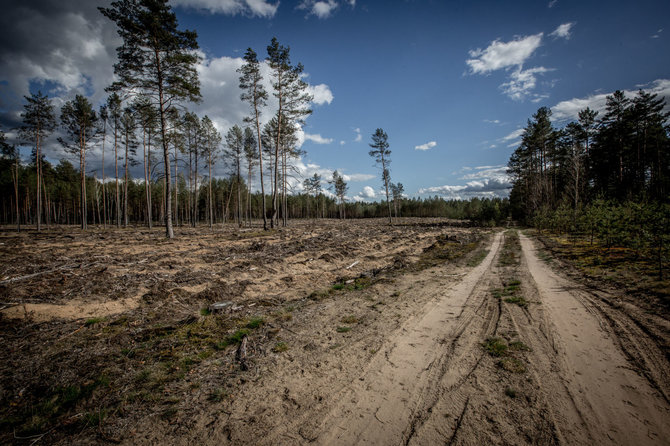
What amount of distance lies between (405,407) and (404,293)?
464cm

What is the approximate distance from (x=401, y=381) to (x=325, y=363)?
4.19ft

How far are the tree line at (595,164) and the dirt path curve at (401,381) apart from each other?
13073 mm

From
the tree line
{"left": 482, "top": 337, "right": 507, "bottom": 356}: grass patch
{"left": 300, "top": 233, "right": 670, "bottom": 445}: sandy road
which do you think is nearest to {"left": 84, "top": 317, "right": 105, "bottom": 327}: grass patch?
{"left": 300, "top": 233, "right": 670, "bottom": 445}: sandy road

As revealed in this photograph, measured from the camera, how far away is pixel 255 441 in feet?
8.44

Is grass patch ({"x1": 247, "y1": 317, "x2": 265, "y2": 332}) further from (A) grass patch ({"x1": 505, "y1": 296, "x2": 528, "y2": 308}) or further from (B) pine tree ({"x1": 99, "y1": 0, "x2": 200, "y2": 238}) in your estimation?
(B) pine tree ({"x1": 99, "y1": 0, "x2": 200, "y2": 238})

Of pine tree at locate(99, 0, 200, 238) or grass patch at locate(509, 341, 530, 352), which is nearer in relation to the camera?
grass patch at locate(509, 341, 530, 352)

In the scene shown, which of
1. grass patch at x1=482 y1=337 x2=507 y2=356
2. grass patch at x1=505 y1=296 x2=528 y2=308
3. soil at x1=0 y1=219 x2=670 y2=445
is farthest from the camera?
grass patch at x1=505 y1=296 x2=528 y2=308

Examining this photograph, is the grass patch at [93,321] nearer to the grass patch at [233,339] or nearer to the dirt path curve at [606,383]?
the grass patch at [233,339]

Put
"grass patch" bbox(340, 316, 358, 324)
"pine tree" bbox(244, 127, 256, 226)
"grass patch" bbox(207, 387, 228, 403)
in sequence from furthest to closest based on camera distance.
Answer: "pine tree" bbox(244, 127, 256, 226), "grass patch" bbox(340, 316, 358, 324), "grass patch" bbox(207, 387, 228, 403)

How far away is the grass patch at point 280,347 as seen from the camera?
14.3 feet

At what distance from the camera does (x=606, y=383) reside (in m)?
3.25

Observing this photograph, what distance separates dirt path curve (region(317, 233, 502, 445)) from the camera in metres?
2.69

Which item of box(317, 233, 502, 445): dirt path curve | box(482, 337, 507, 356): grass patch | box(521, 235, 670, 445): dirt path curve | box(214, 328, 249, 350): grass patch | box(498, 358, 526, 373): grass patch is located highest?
box(521, 235, 670, 445): dirt path curve

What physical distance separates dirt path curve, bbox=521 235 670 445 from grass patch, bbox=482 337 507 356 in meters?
0.78
